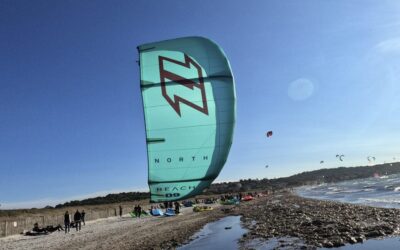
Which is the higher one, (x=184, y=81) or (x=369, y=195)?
(x=184, y=81)

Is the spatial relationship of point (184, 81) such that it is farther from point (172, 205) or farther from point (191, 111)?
point (172, 205)

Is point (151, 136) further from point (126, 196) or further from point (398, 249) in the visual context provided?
point (126, 196)

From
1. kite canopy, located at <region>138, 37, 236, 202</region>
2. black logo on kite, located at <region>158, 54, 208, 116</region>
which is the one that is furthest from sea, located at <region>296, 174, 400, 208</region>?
black logo on kite, located at <region>158, 54, 208, 116</region>

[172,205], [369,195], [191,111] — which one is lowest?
[369,195]

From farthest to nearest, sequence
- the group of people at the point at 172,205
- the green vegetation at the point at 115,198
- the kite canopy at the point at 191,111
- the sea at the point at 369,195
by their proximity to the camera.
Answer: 1. the green vegetation at the point at 115,198
2. the sea at the point at 369,195
3. the group of people at the point at 172,205
4. the kite canopy at the point at 191,111

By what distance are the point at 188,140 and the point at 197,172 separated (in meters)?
0.50

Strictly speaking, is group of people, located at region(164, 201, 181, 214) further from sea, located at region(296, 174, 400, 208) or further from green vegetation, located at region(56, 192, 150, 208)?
green vegetation, located at region(56, 192, 150, 208)

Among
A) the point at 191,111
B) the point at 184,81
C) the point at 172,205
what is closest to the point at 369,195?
the point at 172,205

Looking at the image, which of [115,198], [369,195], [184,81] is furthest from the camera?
[115,198]

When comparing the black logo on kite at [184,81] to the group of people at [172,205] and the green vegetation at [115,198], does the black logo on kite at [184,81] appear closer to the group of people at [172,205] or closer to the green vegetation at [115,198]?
the group of people at [172,205]

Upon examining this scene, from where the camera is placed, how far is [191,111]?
613 centimetres

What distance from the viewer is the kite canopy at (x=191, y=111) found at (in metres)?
6.05

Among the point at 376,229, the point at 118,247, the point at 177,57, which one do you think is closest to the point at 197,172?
the point at 177,57

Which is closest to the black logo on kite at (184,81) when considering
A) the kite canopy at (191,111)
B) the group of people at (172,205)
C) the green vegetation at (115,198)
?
the kite canopy at (191,111)
